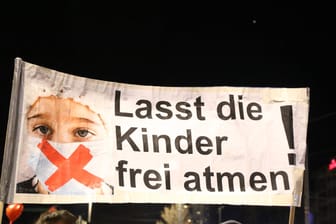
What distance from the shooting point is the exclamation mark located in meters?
3.83

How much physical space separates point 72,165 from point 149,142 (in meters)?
0.55

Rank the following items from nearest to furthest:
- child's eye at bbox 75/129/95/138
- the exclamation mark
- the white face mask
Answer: the white face mask → child's eye at bbox 75/129/95/138 → the exclamation mark

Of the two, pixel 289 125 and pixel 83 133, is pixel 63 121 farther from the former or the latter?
pixel 289 125

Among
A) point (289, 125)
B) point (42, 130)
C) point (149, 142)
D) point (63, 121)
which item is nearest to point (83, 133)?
point (63, 121)

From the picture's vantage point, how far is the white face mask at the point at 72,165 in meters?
3.52

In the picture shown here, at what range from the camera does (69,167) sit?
11.8 ft

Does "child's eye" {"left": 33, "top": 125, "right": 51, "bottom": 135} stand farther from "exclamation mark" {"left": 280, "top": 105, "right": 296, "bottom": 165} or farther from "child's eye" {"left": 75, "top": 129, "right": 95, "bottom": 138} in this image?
"exclamation mark" {"left": 280, "top": 105, "right": 296, "bottom": 165}

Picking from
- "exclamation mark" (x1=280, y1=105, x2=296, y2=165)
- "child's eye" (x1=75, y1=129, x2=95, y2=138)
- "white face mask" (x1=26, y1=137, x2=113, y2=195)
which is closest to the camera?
"white face mask" (x1=26, y1=137, x2=113, y2=195)

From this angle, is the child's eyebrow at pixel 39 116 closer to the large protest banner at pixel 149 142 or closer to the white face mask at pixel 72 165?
the large protest banner at pixel 149 142

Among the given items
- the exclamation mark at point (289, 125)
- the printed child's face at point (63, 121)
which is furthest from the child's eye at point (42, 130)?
the exclamation mark at point (289, 125)

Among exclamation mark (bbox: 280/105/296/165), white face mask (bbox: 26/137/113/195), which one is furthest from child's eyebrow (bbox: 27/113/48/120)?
exclamation mark (bbox: 280/105/296/165)

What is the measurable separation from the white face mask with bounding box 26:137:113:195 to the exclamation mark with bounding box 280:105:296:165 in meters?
1.25

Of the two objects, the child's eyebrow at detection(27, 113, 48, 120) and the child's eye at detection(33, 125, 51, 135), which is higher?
the child's eyebrow at detection(27, 113, 48, 120)

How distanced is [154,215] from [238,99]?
23.2 metres
